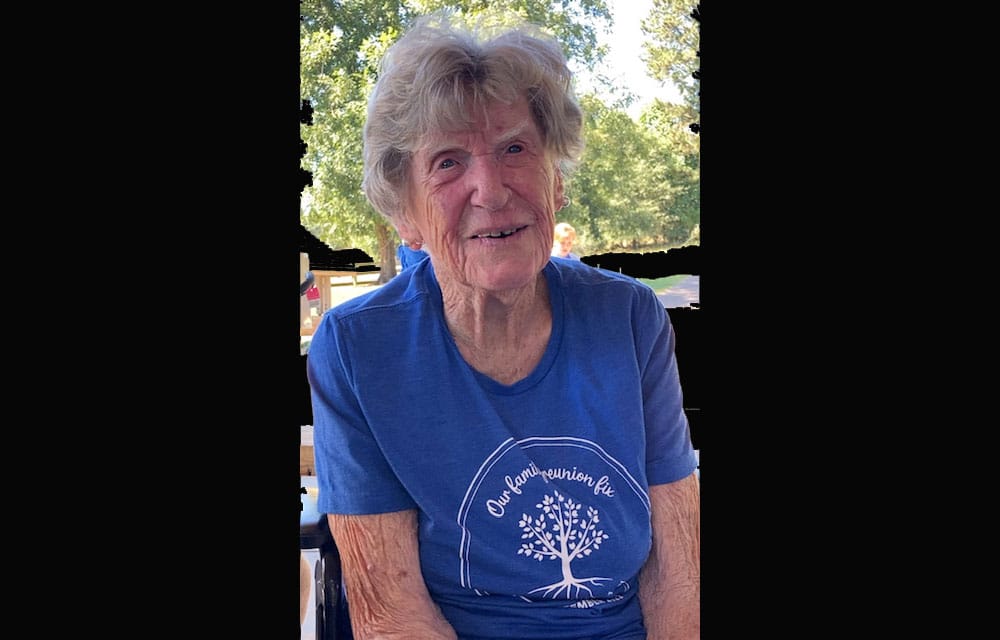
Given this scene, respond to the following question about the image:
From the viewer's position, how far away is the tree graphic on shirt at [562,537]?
138cm

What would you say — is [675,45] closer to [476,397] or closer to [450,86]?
[450,86]

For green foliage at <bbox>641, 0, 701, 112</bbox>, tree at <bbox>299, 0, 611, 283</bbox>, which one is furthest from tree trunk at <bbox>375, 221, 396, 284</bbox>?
green foliage at <bbox>641, 0, 701, 112</bbox>

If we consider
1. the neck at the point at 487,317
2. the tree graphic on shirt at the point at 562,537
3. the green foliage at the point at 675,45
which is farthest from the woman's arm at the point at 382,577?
the green foliage at the point at 675,45

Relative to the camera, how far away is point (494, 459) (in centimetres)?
137

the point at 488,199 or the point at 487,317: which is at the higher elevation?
the point at 488,199

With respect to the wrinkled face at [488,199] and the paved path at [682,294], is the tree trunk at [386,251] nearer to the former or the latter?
the wrinkled face at [488,199]

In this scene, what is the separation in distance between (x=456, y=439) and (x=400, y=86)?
59 centimetres

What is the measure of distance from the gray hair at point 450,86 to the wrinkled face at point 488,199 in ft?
0.08

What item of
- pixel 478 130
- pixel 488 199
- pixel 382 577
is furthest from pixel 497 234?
pixel 382 577

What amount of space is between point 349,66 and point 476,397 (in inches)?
23.3

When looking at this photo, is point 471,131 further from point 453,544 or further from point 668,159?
point 453,544

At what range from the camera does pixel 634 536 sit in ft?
4.66

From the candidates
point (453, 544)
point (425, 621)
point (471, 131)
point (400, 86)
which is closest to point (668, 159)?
point (471, 131)

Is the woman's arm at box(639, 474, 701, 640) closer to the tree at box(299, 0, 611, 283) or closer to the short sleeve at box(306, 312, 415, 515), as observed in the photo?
the short sleeve at box(306, 312, 415, 515)
